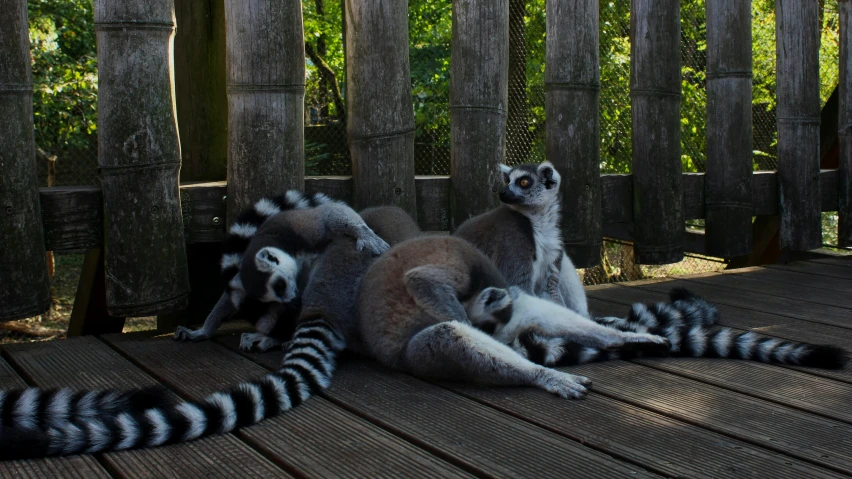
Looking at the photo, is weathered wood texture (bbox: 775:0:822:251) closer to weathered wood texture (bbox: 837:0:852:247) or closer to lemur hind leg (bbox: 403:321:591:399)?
weathered wood texture (bbox: 837:0:852:247)

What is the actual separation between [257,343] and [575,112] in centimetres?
221

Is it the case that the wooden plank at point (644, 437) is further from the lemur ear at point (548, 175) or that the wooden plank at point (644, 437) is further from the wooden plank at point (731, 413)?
the lemur ear at point (548, 175)

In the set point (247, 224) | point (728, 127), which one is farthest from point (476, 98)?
point (728, 127)

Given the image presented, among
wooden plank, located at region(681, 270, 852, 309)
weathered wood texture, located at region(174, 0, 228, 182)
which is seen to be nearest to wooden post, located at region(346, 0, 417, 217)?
weathered wood texture, located at region(174, 0, 228, 182)

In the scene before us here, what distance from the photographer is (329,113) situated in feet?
27.0

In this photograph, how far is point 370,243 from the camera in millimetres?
3633

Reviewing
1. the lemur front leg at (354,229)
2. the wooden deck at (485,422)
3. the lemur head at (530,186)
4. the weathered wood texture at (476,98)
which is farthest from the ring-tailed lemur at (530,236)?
the wooden deck at (485,422)

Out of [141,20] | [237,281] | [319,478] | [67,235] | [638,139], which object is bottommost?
[319,478]

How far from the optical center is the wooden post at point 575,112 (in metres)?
4.52

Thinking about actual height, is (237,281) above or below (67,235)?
below

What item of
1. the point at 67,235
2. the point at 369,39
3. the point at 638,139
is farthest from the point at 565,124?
the point at 67,235

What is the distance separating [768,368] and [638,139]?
2.09 meters

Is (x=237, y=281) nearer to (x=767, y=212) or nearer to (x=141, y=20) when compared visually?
(x=141, y=20)

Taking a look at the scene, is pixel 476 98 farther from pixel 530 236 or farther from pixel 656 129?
pixel 656 129
